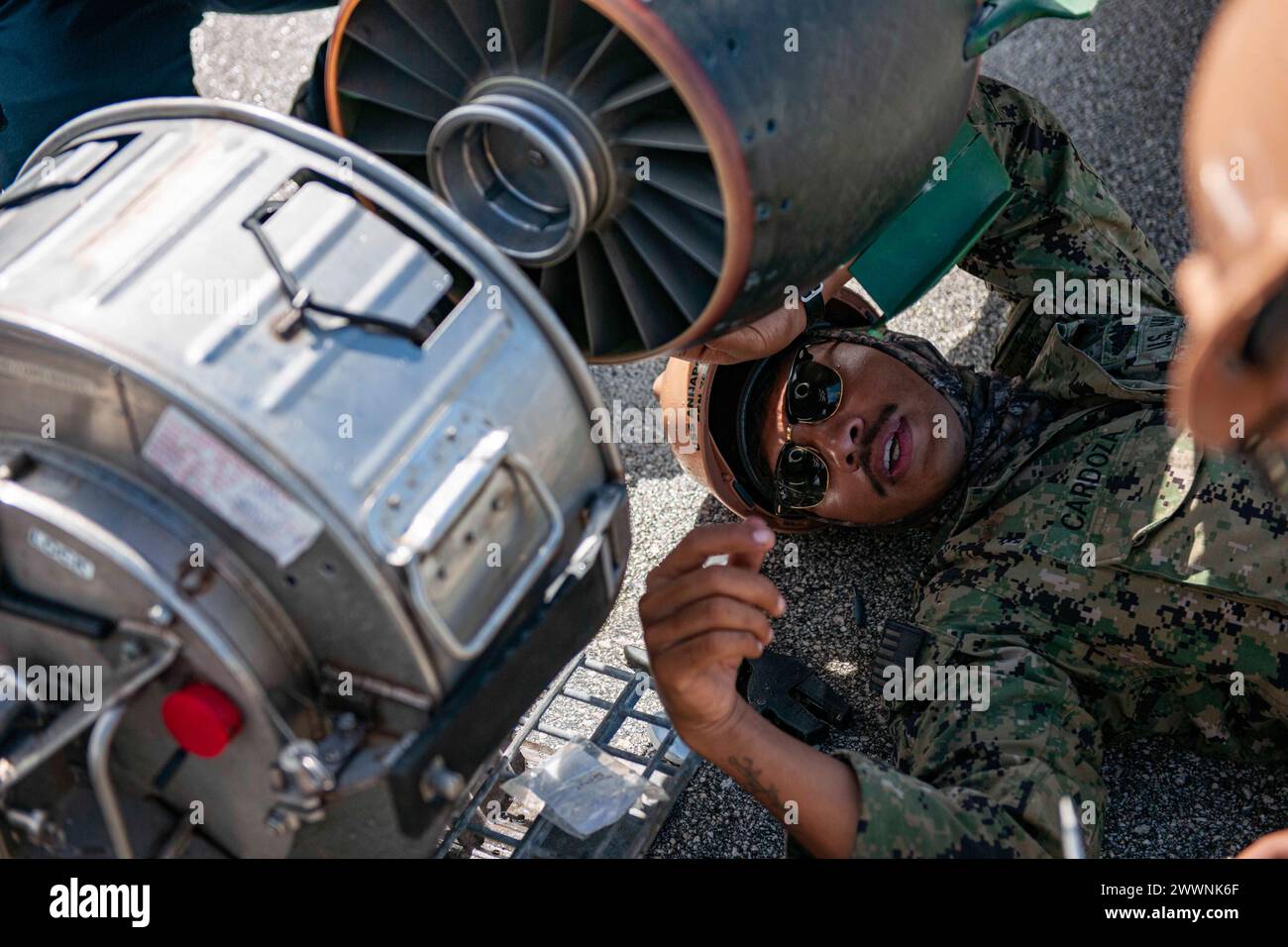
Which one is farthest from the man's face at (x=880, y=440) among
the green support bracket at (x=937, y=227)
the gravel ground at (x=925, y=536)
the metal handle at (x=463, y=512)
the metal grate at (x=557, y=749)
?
the metal handle at (x=463, y=512)

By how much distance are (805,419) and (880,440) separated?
0.14 metres

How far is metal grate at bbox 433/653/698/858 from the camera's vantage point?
70.2 inches

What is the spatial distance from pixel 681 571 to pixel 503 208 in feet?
1.74

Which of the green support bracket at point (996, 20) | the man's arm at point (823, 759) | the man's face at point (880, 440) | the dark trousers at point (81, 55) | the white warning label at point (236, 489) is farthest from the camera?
the man's face at point (880, 440)

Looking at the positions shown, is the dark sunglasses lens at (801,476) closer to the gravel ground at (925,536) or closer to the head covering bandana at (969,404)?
the head covering bandana at (969,404)

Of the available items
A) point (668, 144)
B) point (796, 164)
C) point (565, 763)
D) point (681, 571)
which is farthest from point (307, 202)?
point (565, 763)

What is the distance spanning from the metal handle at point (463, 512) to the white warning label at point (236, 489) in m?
0.09

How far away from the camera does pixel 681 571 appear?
64.5 inches

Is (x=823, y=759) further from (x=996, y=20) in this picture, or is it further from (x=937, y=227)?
(x=996, y=20)

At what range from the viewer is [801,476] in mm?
2240

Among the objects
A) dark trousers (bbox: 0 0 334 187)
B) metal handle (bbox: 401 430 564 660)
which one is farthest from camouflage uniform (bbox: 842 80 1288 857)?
dark trousers (bbox: 0 0 334 187)

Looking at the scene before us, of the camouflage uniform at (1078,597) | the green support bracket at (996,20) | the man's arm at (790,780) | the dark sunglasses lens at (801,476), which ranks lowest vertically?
the man's arm at (790,780)

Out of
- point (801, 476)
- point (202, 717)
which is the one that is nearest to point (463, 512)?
point (202, 717)

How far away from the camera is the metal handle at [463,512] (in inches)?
45.0
